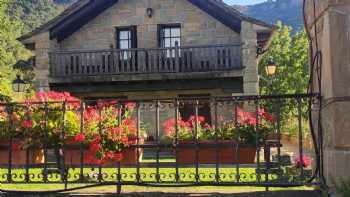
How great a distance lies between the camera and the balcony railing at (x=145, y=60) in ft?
56.5

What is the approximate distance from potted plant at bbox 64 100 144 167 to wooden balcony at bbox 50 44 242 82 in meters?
12.0

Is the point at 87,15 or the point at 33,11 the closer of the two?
the point at 87,15

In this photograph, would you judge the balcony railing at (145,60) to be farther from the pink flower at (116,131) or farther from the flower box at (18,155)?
the pink flower at (116,131)

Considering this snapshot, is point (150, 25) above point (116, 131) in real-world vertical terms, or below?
above

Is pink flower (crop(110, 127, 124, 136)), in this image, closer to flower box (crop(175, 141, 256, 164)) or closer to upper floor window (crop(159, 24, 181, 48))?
flower box (crop(175, 141, 256, 164))

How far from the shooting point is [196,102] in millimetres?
4879

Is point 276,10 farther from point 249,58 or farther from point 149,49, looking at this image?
point 149,49

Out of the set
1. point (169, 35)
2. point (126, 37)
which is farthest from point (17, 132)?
point (126, 37)

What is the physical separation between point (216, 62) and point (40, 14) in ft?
154

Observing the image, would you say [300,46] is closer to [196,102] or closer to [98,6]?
[98,6]

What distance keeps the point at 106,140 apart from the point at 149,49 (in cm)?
1275

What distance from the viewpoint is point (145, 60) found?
1767 cm

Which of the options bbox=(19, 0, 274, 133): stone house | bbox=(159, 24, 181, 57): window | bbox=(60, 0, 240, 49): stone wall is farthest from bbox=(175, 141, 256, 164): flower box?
bbox=(159, 24, 181, 57): window

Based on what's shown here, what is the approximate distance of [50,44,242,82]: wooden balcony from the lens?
17203 mm
